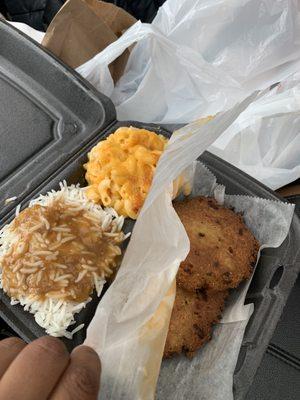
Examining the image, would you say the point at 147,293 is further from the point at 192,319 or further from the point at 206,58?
the point at 206,58

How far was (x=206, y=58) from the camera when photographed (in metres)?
1.43

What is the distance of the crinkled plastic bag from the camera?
1350mm

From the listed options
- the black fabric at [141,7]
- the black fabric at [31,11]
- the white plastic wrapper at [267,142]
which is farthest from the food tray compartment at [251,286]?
the black fabric at [31,11]

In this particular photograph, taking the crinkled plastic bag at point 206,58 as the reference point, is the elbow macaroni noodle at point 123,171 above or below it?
below

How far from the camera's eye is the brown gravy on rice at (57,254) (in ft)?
3.16

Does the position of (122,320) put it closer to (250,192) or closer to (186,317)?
(186,317)

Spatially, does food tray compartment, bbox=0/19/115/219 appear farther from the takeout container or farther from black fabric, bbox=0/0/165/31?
black fabric, bbox=0/0/165/31

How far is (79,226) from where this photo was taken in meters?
1.05

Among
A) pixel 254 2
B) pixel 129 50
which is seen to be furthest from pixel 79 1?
pixel 254 2

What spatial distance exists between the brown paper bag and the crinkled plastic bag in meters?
0.07

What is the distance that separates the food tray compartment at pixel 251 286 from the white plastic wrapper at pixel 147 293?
4 cm

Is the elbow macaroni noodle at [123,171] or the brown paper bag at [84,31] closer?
the elbow macaroni noodle at [123,171]

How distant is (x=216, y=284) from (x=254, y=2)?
842 mm

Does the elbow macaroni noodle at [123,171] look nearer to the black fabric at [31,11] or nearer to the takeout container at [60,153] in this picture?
the takeout container at [60,153]
